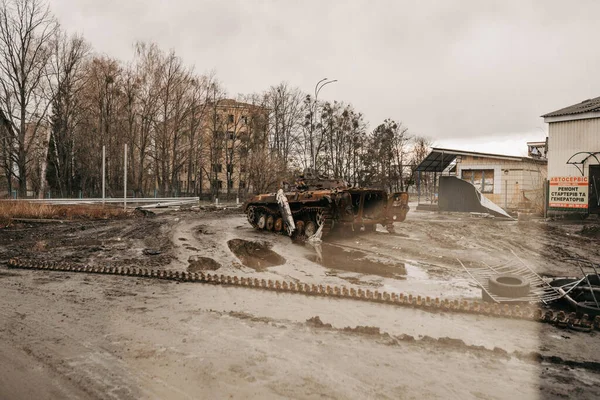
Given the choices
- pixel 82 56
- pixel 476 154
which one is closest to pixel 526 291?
pixel 476 154

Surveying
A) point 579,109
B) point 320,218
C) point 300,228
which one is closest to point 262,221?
point 300,228

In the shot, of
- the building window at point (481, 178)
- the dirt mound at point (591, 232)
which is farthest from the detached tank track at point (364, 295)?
the building window at point (481, 178)

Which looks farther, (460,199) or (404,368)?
(460,199)

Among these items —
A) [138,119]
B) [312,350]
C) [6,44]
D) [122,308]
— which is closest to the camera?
[312,350]

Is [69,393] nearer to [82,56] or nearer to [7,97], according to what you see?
[7,97]

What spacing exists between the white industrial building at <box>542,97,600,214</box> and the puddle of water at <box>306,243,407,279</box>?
13057 millimetres

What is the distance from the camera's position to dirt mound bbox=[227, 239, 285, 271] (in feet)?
30.1

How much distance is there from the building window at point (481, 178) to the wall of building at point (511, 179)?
0.21m

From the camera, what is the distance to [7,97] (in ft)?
97.4

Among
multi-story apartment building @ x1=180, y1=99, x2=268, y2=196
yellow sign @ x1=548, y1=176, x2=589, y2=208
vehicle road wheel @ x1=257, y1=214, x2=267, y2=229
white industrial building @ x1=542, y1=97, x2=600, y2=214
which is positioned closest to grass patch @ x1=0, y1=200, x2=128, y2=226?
vehicle road wheel @ x1=257, y1=214, x2=267, y2=229

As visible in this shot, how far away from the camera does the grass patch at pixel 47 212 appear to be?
16188 mm

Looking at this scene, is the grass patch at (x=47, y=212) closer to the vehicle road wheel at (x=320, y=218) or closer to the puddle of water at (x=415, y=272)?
the vehicle road wheel at (x=320, y=218)

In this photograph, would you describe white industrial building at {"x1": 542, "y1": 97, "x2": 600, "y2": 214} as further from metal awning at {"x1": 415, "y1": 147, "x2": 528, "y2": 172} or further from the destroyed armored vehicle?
the destroyed armored vehicle

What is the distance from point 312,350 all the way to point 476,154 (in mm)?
23064
